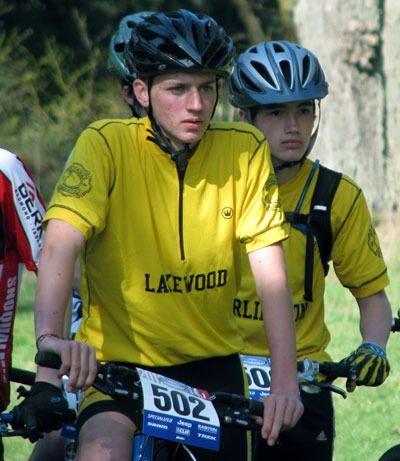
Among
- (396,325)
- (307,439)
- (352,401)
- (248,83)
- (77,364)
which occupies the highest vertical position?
(248,83)

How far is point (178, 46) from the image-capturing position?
4238mm

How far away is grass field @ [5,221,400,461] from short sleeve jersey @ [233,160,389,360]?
7.94 ft

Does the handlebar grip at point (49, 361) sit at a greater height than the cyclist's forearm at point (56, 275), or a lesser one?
lesser

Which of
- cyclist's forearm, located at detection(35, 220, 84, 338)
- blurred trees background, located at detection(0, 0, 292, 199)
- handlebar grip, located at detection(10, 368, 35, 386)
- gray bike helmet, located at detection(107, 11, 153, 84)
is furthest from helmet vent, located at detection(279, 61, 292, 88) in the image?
blurred trees background, located at detection(0, 0, 292, 199)

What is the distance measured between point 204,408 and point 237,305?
1.56m

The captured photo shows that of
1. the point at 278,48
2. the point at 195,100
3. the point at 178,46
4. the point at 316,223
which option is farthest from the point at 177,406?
the point at 278,48

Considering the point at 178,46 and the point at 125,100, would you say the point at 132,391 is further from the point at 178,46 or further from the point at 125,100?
the point at 125,100

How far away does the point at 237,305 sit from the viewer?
17.1ft

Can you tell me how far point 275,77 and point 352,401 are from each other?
354cm

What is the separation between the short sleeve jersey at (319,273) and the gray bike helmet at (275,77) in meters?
0.64

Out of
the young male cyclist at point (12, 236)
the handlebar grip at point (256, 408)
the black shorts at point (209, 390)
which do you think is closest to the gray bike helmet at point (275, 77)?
the young male cyclist at point (12, 236)

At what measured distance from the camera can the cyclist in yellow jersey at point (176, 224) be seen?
163 inches

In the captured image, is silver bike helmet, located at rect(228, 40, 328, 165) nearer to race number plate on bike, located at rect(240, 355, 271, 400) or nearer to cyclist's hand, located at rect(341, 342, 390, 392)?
race number plate on bike, located at rect(240, 355, 271, 400)

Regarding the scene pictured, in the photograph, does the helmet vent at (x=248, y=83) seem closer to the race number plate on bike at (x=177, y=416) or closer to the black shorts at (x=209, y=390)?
the black shorts at (x=209, y=390)
